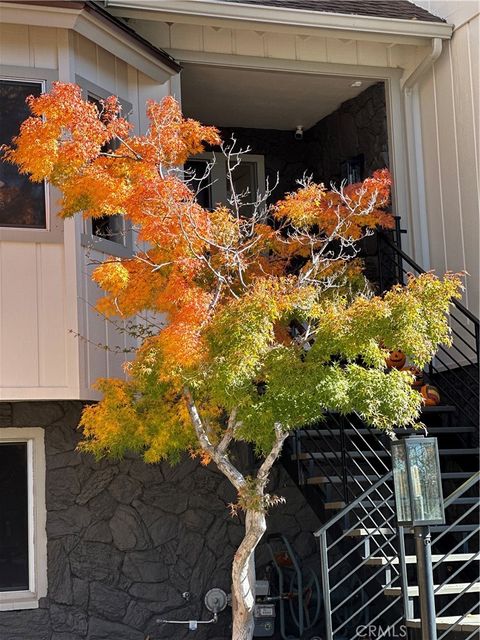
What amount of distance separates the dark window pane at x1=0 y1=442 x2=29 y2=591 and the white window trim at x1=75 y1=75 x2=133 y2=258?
1.88 meters

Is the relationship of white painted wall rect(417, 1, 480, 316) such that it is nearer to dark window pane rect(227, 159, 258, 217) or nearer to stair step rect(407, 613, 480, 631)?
dark window pane rect(227, 159, 258, 217)

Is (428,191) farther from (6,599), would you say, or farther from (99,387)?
(6,599)

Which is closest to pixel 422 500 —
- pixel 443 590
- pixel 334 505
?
pixel 443 590

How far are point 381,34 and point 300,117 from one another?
255cm

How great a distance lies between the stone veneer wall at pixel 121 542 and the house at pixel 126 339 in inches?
0.5

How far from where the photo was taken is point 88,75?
9.62 meters

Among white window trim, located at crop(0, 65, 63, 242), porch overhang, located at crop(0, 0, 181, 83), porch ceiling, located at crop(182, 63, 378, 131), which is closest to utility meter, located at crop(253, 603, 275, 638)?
white window trim, located at crop(0, 65, 63, 242)

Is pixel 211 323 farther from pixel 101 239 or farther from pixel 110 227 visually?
pixel 110 227

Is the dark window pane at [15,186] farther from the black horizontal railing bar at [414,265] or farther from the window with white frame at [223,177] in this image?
the window with white frame at [223,177]

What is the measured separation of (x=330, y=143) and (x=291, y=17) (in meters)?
2.94

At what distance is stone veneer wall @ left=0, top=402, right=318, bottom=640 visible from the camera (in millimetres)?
9289

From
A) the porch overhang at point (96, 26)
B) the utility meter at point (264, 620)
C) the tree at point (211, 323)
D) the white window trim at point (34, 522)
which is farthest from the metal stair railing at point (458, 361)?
the white window trim at point (34, 522)

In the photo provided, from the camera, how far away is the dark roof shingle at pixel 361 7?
10.7m

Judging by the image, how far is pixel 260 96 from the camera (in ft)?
41.1
